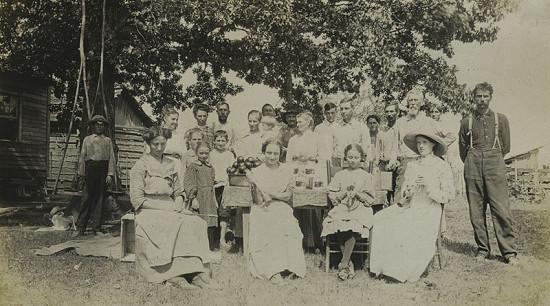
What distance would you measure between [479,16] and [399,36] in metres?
1.33

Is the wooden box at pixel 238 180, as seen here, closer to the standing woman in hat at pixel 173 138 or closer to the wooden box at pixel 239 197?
the wooden box at pixel 239 197

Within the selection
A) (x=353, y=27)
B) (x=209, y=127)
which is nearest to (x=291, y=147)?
(x=209, y=127)

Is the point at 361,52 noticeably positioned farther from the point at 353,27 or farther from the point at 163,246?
the point at 163,246

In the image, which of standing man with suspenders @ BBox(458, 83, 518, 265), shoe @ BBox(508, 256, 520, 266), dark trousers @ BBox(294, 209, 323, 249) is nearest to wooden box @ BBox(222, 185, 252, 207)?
dark trousers @ BBox(294, 209, 323, 249)

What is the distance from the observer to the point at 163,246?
462 cm

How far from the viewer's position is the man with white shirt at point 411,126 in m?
6.11

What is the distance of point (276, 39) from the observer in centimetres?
840

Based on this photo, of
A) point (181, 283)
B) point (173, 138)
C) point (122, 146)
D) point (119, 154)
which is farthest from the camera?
point (122, 146)

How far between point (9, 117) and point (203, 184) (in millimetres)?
9141

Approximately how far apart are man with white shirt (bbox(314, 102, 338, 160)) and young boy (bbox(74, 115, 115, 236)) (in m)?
3.12

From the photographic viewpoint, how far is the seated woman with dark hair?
15.2 ft

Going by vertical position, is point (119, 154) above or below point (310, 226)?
above

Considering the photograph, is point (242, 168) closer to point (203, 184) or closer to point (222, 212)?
point (203, 184)

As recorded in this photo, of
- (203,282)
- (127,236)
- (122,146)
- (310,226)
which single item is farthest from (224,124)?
(122,146)
